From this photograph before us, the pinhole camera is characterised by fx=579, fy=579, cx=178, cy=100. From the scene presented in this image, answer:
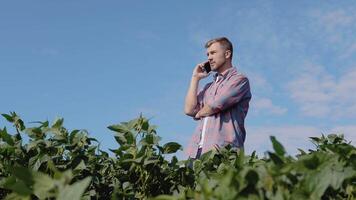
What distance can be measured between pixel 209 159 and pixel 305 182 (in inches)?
80.2

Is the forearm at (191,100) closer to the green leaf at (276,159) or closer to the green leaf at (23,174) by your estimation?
the green leaf at (276,159)

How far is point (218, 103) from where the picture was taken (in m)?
5.80

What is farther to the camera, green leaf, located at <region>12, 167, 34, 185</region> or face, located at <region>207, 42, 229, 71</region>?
face, located at <region>207, 42, 229, 71</region>

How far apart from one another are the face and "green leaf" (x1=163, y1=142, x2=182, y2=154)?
2688 mm

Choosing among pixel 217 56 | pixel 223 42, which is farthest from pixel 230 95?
pixel 223 42

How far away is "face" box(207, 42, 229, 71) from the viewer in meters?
6.39

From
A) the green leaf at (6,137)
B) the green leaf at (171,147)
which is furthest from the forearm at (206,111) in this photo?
the green leaf at (6,137)

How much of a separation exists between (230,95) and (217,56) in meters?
0.70

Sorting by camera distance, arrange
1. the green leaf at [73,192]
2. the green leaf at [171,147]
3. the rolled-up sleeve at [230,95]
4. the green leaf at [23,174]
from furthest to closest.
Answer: the rolled-up sleeve at [230,95], the green leaf at [171,147], the green leaf at [23,174], the green leaf at [73,192]

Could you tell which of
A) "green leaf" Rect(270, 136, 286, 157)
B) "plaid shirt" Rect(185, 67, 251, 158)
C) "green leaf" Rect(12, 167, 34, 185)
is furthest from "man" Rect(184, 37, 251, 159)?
"green leaf" Rect(12, 167, 34, 185)

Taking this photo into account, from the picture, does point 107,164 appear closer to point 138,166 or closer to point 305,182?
point 138,166

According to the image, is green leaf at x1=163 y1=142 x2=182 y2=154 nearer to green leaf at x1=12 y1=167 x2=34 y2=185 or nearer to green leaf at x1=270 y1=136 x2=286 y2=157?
green leaf at x1=270 y1=136 x2=286 y2=157

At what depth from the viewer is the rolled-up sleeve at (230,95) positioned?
19.1 ft

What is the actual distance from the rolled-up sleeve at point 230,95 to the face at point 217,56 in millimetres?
408
